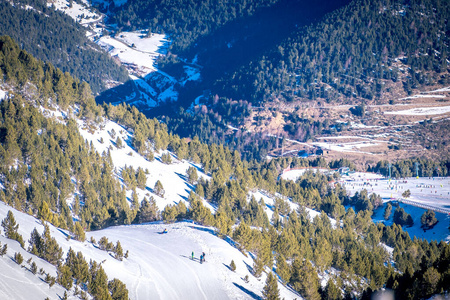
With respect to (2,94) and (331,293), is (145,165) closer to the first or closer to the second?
(2,94)

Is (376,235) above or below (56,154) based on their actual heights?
below

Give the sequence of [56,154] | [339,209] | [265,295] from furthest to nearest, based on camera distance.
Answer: [339,209], [56,154], [265,295]

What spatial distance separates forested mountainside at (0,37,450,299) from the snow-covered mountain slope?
306 centimetres

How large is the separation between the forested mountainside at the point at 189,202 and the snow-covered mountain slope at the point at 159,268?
3.06 m

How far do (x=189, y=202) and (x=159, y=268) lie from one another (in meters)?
41.1

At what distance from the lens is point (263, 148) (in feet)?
615

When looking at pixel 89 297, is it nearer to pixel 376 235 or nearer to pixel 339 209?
pixel 376 235

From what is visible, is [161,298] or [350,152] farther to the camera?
[350,152]

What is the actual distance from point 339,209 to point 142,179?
53664mm

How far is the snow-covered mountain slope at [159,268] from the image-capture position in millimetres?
33166

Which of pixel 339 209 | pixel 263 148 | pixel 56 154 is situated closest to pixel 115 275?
pixel 56 154

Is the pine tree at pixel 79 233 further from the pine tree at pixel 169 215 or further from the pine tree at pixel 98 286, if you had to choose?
the pine tree at pixel 169 215

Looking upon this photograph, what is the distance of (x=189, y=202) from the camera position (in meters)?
87.3

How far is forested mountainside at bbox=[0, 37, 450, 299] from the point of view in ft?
174
